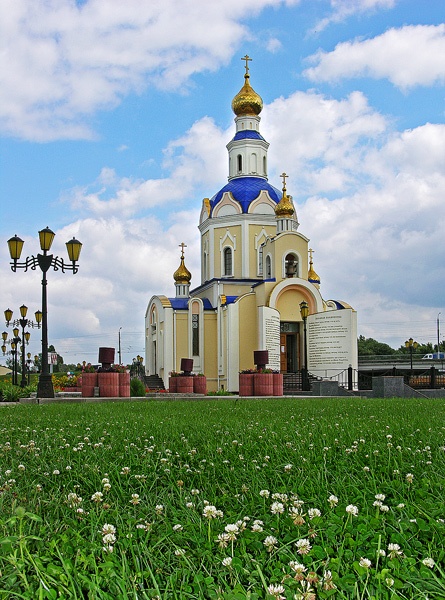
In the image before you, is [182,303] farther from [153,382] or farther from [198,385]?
[198,385]

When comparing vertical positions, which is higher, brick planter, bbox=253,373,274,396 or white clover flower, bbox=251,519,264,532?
white clover flower, bbox=251,519,264,532

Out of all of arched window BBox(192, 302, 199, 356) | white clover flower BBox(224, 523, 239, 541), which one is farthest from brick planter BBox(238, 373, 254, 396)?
white clover flower BBox(224, 523, 239, 541)

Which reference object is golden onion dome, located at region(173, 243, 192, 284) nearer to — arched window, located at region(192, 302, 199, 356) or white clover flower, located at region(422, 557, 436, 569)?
arched window, located at region(192, 302, 199, 356)

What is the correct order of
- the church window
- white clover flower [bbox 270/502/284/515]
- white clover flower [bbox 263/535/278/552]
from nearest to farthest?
white clover flower [bbox 263/535/278/552] → white clover flower [bbox 270/502/284/515] → the church window

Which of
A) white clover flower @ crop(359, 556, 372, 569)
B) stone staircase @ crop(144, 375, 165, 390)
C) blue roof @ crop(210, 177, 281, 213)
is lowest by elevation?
stone staircase @ crop(144, 375, 165, 390)

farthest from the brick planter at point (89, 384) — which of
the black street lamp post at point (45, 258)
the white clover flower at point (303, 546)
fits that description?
the white clover flower at point (303, 546)

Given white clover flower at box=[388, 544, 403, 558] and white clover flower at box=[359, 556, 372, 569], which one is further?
white clover flower at box=[388, 544, 403, 558]

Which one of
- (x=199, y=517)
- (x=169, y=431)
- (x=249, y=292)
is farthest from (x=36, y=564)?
(x=249, y=292)

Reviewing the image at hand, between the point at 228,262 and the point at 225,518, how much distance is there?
35.0 metres

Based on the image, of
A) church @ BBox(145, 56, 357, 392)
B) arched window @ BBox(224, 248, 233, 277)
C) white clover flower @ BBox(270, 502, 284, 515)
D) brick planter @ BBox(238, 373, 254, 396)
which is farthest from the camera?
arched window @ BBox(224, 248, 233, 277)

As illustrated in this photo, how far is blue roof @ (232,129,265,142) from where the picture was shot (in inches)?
1487

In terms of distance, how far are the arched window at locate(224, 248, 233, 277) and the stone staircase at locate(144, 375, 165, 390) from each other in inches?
302

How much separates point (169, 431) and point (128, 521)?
136 inches

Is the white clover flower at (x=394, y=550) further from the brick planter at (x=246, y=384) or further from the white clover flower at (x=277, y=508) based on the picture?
the brick planter at (x=246, y=384)
